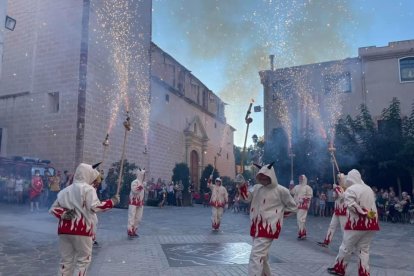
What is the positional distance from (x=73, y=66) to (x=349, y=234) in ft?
58.5

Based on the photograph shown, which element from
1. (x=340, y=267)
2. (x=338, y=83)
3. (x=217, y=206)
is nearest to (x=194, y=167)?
(x=338, y=83)

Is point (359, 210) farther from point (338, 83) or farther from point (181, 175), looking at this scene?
point (181, 175)

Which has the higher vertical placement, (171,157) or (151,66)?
(151,66)

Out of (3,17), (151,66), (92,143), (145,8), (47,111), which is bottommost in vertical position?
(92,143)

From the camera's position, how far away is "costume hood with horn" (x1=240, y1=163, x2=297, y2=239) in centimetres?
546

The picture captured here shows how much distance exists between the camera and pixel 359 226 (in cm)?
629

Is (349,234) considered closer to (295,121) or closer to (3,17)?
(3,17)

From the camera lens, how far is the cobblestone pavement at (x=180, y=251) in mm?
6838

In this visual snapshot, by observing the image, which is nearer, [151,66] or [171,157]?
[151,66]

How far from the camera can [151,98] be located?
2698cm

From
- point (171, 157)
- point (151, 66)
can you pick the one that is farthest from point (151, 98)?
point (171, 157)

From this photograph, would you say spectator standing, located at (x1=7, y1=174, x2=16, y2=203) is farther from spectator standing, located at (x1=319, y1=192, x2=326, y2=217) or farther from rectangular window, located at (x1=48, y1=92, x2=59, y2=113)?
spectator standing, located at (x1=319, y1=192, x2=326, y2=217)

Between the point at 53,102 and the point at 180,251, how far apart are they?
15563 millimetres

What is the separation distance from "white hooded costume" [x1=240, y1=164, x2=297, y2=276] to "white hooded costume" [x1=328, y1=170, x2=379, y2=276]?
4.59ft
